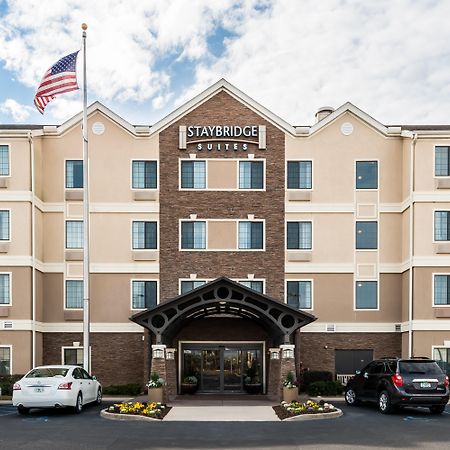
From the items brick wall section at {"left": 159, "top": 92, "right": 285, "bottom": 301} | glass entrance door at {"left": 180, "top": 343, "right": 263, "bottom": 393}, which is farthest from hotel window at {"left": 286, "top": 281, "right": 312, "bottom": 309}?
glass entrance door at {"left": 180, "top": 343, "right": 263, "bottom": 393}

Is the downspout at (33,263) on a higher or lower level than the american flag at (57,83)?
lower

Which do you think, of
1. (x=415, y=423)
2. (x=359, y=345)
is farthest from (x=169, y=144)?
(x=415, y=423)

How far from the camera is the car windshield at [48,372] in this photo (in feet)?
67.7

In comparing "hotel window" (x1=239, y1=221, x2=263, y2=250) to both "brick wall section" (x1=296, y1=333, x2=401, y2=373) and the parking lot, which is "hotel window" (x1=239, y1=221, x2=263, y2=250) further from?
the parking lot

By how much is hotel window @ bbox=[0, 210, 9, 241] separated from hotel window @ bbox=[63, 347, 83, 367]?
5.69 metres

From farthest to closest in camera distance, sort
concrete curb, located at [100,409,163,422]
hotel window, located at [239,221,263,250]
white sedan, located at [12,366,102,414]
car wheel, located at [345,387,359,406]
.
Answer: hotel window, located at [239,221,263,250] → car wheel, located at [345,387,359,406] → white sedan, located at [12,366,102,414] → concrete curb, located at [100,409,163,422]

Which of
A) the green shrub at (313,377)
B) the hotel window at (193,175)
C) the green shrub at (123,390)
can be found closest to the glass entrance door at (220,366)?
the green shrub at (313,377)

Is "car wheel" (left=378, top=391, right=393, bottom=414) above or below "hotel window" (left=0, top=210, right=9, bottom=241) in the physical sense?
below

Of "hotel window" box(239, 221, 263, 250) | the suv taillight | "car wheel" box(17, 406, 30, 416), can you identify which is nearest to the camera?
the suv taillight

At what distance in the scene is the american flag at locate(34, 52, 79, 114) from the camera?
25406mm

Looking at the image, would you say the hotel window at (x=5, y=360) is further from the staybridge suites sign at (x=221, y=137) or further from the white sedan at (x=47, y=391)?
the staybridge suites sign at (x=221, y=137)

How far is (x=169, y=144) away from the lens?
103ft

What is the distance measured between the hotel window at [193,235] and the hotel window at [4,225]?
299 inches

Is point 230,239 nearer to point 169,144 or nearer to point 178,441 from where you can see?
point 169,144
